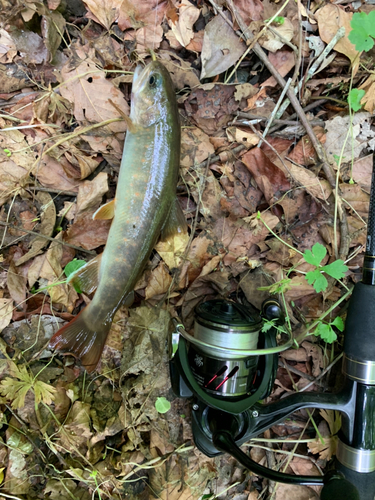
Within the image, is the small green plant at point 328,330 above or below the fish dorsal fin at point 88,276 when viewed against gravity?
below

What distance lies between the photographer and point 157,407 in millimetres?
1826

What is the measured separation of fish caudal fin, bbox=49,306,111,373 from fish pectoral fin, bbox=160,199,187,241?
58 cm

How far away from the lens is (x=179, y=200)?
1894 millimetres

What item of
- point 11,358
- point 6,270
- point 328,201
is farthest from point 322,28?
point 11,358

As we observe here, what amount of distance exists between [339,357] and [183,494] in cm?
126

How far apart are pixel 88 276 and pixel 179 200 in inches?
26.5

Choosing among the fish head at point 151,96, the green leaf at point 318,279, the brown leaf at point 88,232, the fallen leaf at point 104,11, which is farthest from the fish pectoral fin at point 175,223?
the fallen leaf at point 104,11

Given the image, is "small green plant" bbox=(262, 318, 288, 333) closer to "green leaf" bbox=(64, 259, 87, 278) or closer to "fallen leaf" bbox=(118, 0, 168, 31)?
"green leaf" bbox=(64, 259, 87, 278)

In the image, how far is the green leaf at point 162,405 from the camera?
5.98 ft

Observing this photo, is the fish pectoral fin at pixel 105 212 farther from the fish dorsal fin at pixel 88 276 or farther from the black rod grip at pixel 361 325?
the black rod grip at pixel 361 325

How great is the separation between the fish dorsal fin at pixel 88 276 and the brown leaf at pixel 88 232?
0.13 metres

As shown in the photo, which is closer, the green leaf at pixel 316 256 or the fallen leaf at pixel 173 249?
the green leaf at pixel 316 256

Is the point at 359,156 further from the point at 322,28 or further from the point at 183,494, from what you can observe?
the point at 183,494

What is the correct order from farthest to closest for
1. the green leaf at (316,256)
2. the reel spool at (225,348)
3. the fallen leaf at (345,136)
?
1. the fallen leaf at (345,136)
2. the green leaf at (316,256)
3. the reel spool at (225,348)
